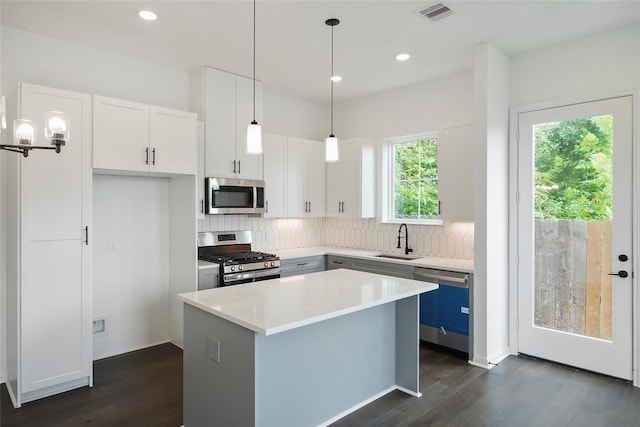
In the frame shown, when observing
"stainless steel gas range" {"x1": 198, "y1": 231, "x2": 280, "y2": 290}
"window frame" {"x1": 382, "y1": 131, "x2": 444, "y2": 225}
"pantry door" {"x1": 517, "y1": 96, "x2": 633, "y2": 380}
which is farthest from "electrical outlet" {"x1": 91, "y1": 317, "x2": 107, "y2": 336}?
"pantry door" {"x1": 517, "y1": 96, "x2": 633, "y2": 380}

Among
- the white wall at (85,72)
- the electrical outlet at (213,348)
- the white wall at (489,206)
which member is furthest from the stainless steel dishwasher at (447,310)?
the white wall at (85,72)

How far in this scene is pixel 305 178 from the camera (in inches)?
204

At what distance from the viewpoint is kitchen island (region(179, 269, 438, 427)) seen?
211cm

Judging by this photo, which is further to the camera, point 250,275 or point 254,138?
point 250,275

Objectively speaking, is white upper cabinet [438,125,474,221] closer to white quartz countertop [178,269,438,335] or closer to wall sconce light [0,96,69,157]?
white quartz countertop [178,269,438,335]

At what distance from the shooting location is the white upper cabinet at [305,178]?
5.02m

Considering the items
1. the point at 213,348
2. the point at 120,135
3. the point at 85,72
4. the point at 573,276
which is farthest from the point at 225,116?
the point at 573,276

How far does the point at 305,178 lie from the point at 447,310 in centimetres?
242

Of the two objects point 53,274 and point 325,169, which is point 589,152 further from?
point 53,274

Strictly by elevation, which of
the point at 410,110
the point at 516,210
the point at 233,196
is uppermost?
the point at 410,110

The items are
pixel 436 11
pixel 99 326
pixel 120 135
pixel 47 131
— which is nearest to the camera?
pixel 47 131

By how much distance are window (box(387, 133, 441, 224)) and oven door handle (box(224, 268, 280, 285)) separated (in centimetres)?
175

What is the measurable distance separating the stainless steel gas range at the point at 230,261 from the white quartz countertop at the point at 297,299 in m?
1.13

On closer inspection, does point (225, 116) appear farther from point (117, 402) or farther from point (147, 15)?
point (117, 402)
